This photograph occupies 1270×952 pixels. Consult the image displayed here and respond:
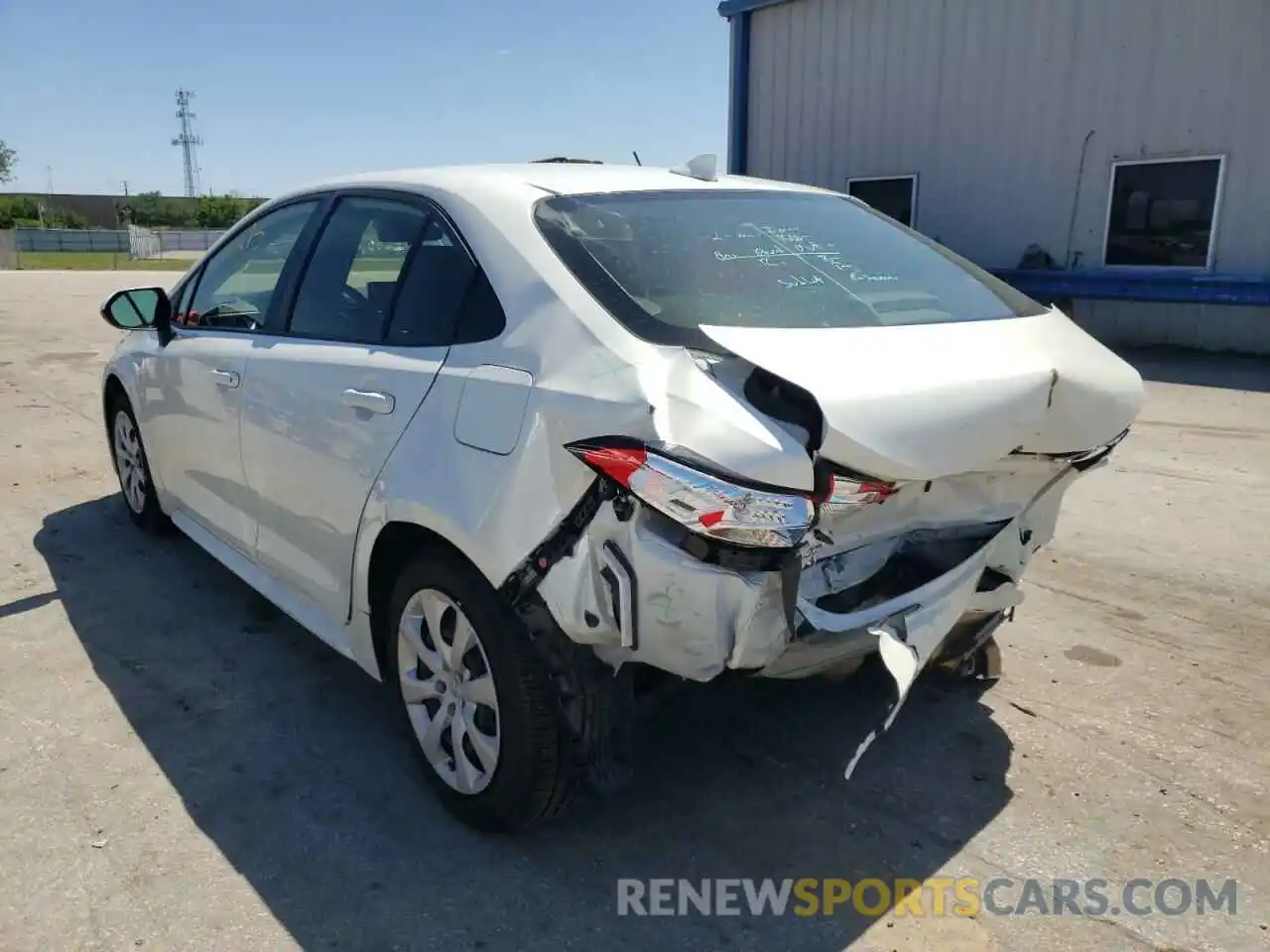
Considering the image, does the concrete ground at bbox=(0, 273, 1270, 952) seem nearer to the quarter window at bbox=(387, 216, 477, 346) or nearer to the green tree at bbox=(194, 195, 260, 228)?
the quarter window at bbox=(387, 216, 477, 346)

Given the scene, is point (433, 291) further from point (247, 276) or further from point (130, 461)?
point (130, 461)

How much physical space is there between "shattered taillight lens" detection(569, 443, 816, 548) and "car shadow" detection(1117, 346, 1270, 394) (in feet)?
29.4

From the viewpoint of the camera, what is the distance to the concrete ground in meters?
2.38

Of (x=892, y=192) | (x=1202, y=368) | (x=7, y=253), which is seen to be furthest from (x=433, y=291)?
(x=7, y=253)

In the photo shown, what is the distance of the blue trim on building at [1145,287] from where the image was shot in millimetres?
10836

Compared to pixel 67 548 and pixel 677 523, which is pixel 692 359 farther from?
pixel 67 548

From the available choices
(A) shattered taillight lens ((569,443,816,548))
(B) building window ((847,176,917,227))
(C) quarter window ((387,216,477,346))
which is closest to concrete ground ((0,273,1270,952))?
(A) shattered taillight lens ((569,443,816,548))

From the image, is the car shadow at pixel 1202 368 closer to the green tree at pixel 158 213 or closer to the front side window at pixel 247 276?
the front side window at pixel 247 276

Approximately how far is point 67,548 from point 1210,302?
1154cm

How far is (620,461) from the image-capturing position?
81.8 inches

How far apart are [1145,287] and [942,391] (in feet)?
36.2

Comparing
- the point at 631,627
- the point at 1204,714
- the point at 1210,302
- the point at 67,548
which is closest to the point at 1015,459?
the point at 631,627

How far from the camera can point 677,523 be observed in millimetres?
2033

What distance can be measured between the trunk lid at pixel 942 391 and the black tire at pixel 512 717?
88 cm
